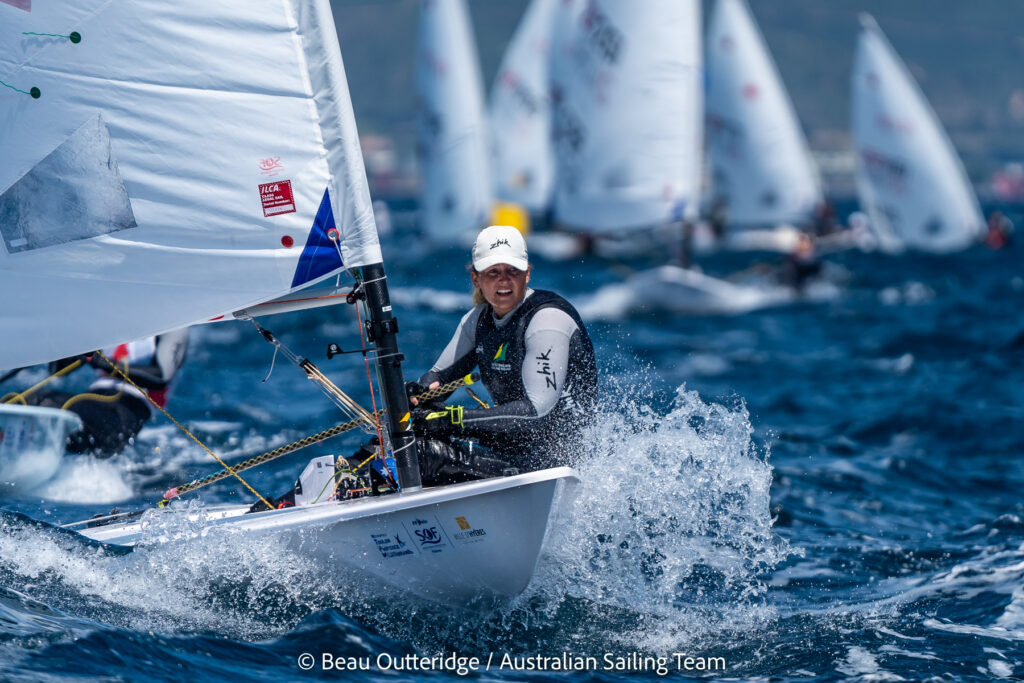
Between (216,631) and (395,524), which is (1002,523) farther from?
(216,631)

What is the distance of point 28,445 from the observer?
5.43 m

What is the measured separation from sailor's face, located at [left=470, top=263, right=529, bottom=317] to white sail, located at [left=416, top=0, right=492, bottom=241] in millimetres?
19962

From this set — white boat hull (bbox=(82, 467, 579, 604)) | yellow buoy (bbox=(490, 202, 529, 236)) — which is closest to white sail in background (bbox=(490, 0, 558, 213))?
yellow buoy (bbox=(490, 202, 529, 236))

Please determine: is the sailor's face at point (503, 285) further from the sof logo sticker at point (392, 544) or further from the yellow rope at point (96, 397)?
the yellow rope at point (96, 397)

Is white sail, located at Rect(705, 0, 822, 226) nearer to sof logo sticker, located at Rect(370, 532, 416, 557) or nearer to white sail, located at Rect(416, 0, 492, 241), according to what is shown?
white sail, located at Rect(416, 0, 492, 241)

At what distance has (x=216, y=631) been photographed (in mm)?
3803

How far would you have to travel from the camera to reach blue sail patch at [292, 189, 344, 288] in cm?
389

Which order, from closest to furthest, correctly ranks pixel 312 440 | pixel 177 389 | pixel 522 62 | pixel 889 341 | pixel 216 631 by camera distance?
pixel 216 631 < pixel 312 440 < pixel 177 389 < pixel 889 341 < pixel 522 62

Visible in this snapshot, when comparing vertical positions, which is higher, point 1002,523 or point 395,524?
point 395,524

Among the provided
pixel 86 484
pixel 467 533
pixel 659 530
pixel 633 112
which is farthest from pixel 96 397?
pixel 633 112

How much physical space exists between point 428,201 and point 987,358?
15.4 m

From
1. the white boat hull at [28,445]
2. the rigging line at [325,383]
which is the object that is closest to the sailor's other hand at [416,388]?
the rigging line at [325,383]

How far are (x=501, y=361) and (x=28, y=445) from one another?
261 centimetres

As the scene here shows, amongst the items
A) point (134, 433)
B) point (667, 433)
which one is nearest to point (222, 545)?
point (667, 433)
